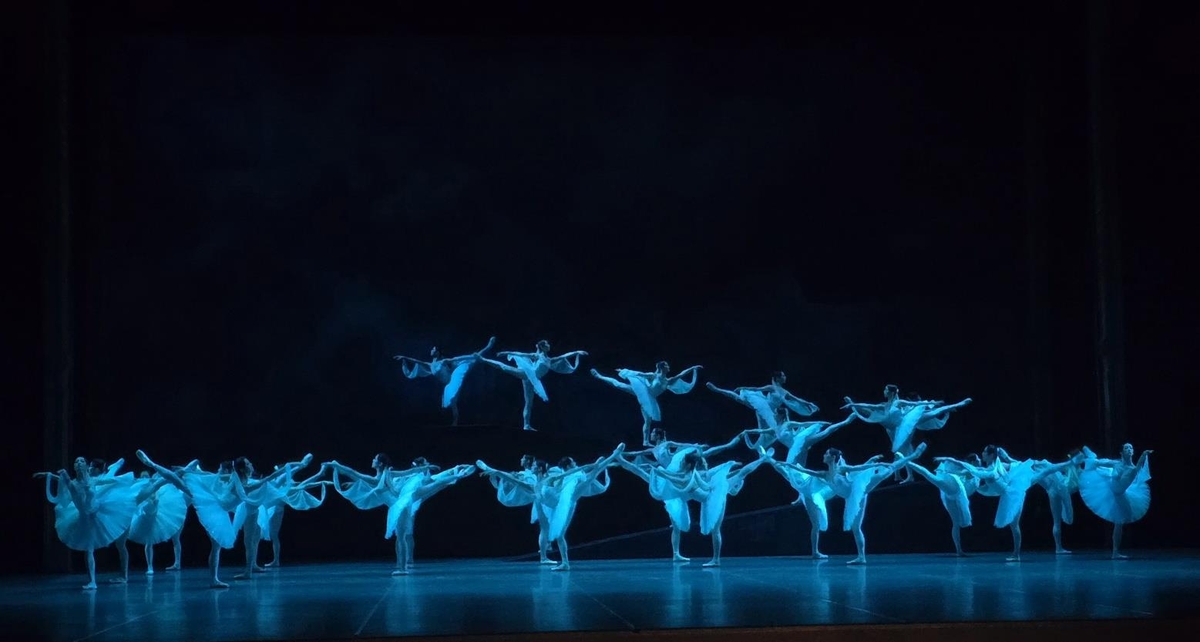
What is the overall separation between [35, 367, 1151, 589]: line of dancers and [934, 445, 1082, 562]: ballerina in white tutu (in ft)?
0.03

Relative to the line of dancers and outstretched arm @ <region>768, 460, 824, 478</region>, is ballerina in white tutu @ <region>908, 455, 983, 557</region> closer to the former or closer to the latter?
the line of dancers

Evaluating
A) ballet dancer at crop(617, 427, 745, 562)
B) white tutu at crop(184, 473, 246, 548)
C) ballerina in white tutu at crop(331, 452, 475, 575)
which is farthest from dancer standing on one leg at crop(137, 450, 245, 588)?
ballet dancer at crop(617, 427, 745, 562)

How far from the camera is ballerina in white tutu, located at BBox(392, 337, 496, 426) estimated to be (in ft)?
48.6

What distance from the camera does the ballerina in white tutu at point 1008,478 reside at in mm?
11539

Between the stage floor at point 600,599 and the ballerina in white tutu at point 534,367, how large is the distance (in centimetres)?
378

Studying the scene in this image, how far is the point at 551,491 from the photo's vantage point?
36.1ft

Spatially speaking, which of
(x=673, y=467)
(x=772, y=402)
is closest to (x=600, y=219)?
(x=772, y=402)

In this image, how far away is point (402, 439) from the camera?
13695mm

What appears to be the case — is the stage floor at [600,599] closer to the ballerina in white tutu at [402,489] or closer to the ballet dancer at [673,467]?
the ballerina in white tutu at [402,489]

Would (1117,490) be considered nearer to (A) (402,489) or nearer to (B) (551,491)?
(B) (551,491)

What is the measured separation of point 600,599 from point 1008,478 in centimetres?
581

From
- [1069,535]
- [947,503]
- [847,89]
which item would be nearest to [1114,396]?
[1069,535]

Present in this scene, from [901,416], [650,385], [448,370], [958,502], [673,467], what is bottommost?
[958,502]

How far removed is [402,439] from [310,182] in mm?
3967
